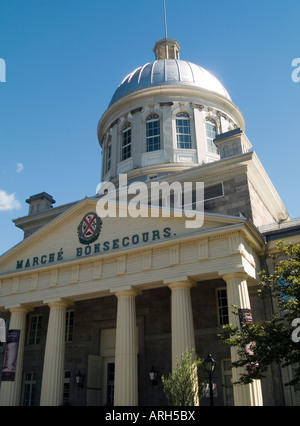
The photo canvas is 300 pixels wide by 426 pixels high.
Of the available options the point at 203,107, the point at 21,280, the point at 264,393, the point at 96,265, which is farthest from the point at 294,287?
the point at 203,107

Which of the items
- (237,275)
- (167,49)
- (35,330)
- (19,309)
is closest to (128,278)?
(237,275)

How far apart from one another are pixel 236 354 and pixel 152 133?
71.1 ft

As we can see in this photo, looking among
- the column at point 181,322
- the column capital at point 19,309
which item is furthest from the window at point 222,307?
the column capital at point 19,309

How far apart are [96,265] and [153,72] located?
22.2 meters

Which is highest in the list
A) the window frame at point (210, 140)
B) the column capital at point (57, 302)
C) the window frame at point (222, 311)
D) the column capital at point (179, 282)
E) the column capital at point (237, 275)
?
the window frame at point (210, 140)

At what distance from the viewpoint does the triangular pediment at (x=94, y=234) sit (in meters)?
19.3

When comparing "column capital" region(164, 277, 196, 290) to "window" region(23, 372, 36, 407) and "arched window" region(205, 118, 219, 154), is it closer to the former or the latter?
"window" region(23, 372, 36, 407)

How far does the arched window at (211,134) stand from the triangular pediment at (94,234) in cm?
1460

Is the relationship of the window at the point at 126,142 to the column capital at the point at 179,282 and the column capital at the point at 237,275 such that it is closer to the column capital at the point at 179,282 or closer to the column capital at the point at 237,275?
the column capital at the point at 179,282

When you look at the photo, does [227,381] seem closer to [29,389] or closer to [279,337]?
[279,337]

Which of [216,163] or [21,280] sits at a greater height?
[216,163]

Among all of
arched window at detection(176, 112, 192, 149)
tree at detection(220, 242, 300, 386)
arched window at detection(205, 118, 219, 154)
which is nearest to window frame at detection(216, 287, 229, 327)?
tree at detection(220, 242, 300, 386)

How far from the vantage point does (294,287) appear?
13367 millimetres
